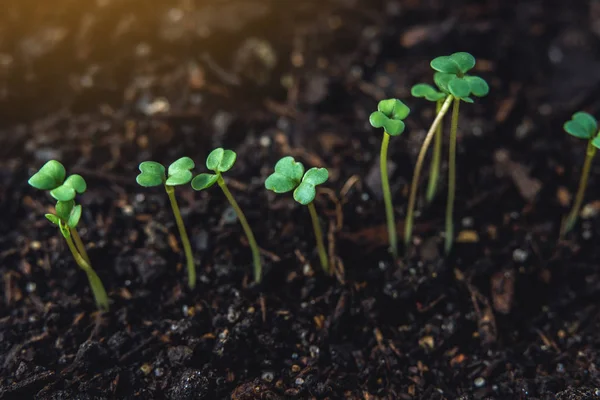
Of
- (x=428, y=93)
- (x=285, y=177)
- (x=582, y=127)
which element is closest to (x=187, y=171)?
(x=285, y=177)

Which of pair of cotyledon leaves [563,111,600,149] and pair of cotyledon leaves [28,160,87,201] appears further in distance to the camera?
pair of cotyledon leaves [563,111,600,149]

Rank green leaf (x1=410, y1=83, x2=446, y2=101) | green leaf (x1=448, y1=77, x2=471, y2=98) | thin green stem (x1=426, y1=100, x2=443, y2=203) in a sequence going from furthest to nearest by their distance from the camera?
thin green stem (x1=426, y1=100, x2=443, y2=203) < green leaf (x1=410, y1=83, x2=446, y2=101) < green leaf (x1=448, y1=77, x2=471, y2=98)

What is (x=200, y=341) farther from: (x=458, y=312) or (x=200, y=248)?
(x=458, y=312)

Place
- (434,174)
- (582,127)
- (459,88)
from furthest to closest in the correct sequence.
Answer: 1. (434,174)
2. (582,127)
3. (459,88)

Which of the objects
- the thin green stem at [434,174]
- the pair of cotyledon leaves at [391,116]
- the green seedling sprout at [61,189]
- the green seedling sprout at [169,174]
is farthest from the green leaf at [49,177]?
the thin green stem at [434,174]

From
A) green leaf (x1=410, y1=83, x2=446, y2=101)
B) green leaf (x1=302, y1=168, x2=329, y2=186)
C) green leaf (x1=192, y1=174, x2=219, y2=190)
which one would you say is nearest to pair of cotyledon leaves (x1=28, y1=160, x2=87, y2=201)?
green leaf (x1=192, y1=174, x2=219, y2=190)

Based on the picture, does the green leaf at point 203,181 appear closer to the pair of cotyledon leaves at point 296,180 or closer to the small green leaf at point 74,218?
the pair of cotyledon leaves at point 296,180

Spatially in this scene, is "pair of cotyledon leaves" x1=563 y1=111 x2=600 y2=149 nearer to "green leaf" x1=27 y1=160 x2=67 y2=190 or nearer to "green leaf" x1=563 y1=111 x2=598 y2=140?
"green leaf" x1=563 y1=111 x2=598 y2=140

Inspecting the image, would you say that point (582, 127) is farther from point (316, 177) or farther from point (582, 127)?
point (316, 177)
